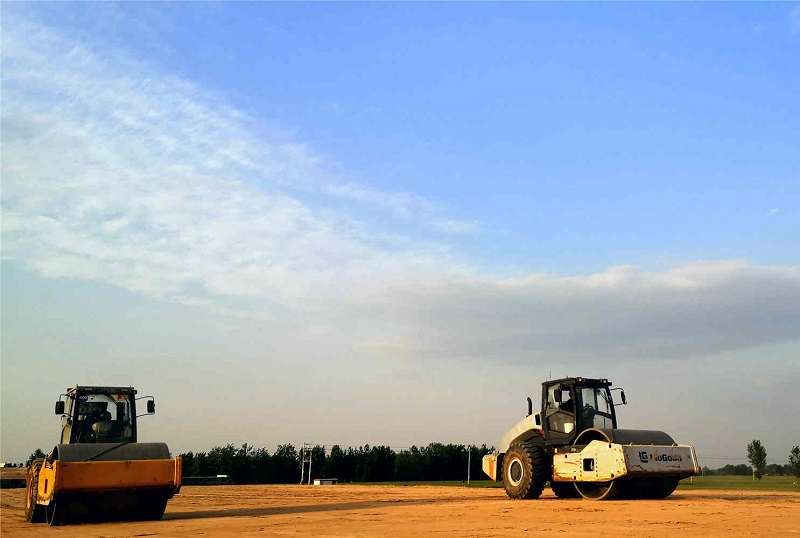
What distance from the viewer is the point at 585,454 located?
20.1 metres

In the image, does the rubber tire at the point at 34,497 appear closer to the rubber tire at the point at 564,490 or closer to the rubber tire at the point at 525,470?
the rubber tire at the point at 525,470

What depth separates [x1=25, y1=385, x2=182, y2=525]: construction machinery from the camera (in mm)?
15740

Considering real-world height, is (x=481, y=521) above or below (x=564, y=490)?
below

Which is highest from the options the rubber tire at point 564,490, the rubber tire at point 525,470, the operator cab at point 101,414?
the operator cab at point 101,414

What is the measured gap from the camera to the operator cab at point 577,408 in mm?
21500

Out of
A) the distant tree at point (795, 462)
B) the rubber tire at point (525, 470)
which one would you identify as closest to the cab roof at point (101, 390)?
the rubber tire at point (525, 470)

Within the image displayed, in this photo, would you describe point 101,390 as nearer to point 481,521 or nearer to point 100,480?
point 100,480

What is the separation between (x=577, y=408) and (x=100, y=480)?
1228cm

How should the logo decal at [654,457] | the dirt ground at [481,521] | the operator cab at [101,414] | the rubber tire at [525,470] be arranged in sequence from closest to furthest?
the dirt ground at [481,521] → the operator cab at [101,414] → the logo decal at [654,457] → the rubber tire at [525,470]

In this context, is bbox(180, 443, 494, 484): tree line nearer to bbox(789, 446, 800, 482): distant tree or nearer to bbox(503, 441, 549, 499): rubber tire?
bbox(789, 446, 800, 482): distant tree

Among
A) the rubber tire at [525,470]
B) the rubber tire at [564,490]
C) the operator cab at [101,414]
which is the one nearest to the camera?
the operator cab at [101,414]

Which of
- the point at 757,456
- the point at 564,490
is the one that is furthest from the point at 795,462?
the point at 564,490

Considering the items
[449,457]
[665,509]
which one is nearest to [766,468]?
[449,457]

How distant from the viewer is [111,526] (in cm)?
1559
